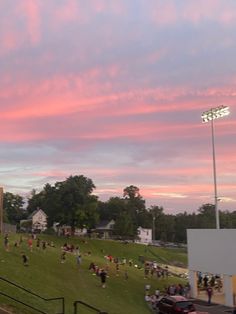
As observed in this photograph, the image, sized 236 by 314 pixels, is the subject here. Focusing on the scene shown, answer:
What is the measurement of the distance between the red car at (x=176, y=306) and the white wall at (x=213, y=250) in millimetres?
7933

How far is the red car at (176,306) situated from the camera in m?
29.2

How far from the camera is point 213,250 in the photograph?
38531 millimetres

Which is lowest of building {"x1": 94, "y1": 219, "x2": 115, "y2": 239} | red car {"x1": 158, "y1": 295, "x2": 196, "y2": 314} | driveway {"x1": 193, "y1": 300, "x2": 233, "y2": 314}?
driveway {"x1": 193, "y1": 300, "x2": 233, "y2": 314}

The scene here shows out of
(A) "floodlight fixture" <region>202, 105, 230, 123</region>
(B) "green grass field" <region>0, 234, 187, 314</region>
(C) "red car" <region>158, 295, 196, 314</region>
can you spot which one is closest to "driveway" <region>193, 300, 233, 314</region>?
(B) "green grass field" <region>0, 234, 187, 314</region>

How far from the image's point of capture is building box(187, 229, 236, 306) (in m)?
36.6

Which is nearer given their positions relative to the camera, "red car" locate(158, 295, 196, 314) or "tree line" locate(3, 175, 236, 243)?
"red car" locate(158, 295, 196, 314)

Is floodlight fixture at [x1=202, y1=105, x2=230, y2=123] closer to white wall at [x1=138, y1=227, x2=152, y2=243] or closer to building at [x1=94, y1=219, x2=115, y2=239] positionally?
building at [x1=94, y1=219, x2=115, y2=239]

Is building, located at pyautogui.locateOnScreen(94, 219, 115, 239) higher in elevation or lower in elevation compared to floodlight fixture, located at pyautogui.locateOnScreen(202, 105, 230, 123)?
lower

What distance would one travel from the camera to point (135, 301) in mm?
36969

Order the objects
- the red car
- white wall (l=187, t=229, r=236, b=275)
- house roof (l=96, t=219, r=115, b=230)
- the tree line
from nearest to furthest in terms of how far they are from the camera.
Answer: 1. the red car
2. white wall (l=187, t=229, r=236, b=275)
3. the tree line
4. house roof (l=96, t=219, r=115, b=230)

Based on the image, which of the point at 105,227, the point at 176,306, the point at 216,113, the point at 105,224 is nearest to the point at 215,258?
the point at 176,306

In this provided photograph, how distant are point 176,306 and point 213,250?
1025 centimetres

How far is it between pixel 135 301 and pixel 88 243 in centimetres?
5371

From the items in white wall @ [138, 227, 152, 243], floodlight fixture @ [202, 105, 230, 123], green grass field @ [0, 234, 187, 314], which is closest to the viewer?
green grass field @ [0, 234, 187, 314]
